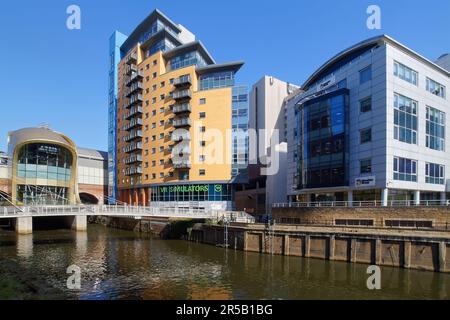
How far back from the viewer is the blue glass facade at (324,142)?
42.2 m

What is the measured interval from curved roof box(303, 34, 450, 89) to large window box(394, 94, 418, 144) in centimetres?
775

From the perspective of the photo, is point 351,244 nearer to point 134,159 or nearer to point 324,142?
point 324,142

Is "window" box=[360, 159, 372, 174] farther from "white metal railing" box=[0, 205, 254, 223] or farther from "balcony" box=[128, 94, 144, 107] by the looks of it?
"balcony" box=[128, 94, 144, 107]

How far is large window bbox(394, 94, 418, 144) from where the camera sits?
37969mm

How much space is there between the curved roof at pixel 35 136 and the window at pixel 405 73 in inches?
2559

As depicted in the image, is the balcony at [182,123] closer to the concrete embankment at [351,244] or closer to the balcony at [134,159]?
the balcony at [134,159]

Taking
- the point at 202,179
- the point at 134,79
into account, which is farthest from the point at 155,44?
the point at 202,179

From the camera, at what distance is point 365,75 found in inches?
1601

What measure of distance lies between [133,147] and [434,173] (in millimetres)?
64930

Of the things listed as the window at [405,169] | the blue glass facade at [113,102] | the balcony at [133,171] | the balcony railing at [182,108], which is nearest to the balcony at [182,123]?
the balcony railing at [182,108]

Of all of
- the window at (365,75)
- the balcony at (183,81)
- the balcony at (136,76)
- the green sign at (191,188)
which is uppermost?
the balcony at (136,76)

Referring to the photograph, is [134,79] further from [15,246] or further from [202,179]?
[15,246]
